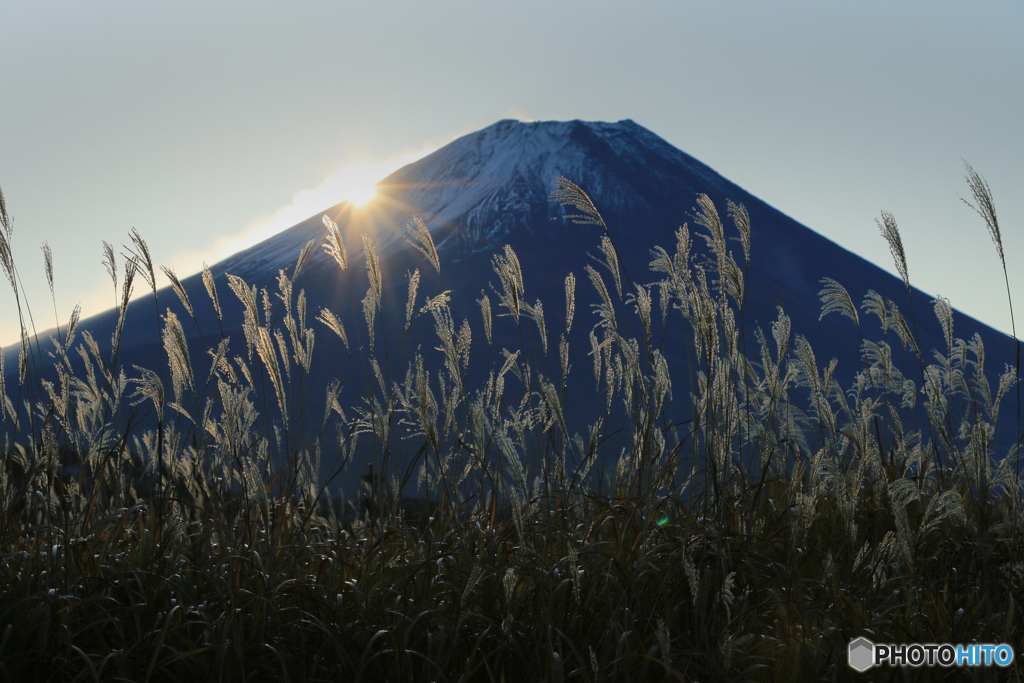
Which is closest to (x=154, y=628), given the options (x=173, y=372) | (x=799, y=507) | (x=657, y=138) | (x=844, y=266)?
(x=173, y=372)

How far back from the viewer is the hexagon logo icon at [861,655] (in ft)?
5.68

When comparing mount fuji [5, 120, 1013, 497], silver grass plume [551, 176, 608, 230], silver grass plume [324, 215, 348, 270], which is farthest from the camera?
mount fuji [5, 120, 1013, 497]

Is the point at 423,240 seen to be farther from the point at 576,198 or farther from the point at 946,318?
the point at 946,318

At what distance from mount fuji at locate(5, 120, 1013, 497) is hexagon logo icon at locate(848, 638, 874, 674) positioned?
6697 centimetres

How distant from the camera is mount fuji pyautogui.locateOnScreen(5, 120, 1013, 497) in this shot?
77500 mm

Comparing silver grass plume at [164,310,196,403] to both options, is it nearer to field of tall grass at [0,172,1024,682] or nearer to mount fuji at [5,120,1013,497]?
field of tall grass at [0,172,1024,682]

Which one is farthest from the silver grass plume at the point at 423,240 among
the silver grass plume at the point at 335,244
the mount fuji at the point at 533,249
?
the mount fuji at the point at 533,249

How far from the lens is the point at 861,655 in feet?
5.74

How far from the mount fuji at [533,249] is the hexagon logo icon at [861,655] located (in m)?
67.0

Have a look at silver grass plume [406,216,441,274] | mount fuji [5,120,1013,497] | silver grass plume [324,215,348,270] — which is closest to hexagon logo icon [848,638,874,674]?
silver grass plume [406,216,441,274]

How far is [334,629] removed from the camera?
1863 millimetres

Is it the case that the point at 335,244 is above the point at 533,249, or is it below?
below

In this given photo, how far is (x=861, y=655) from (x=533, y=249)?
8662 cm

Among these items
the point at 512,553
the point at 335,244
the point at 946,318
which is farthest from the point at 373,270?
the point at 946,318
